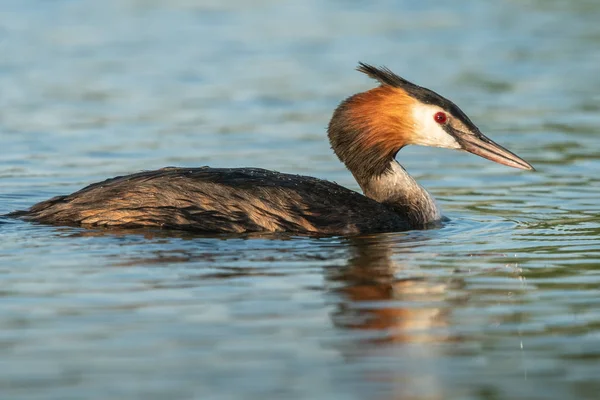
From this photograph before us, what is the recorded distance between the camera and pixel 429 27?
79.0ft

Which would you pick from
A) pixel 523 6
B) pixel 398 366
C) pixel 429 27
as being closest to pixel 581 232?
pixel 398 366

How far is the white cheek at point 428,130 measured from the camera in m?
11.7

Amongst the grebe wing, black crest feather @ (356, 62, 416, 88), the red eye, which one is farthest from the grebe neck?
the grebe wing

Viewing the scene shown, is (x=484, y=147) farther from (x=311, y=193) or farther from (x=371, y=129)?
(x=311, y=193)

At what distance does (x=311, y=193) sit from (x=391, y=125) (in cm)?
123

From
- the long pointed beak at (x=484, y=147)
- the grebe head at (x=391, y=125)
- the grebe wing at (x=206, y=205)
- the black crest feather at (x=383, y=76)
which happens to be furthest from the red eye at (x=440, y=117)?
the grebe wing at (x=206, y=205)

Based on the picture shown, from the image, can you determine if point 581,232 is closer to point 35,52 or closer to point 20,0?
point 35,52

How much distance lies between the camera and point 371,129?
38.2 feet

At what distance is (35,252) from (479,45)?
13.9 meters

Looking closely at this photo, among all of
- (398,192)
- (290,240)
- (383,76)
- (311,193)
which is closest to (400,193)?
(398,192)

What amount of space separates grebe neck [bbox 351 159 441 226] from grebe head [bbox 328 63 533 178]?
69 millimetres

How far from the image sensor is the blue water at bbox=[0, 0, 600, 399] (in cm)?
690

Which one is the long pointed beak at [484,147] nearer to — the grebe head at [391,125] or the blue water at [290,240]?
the grebe head at [391,125]

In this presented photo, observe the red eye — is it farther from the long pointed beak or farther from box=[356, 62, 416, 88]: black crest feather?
box=[356, 62, 416, 88]: black crest feather
